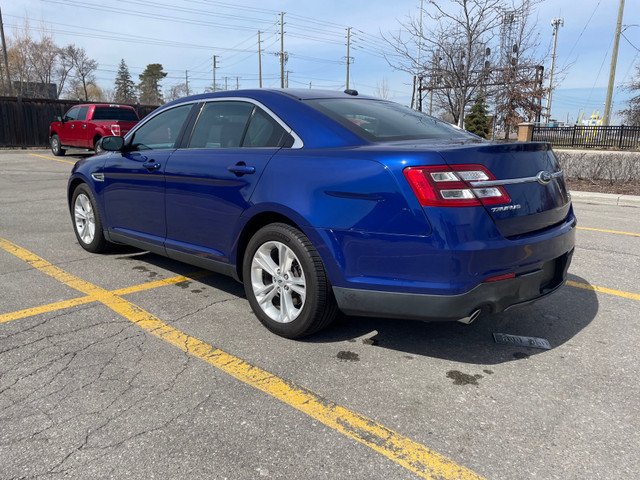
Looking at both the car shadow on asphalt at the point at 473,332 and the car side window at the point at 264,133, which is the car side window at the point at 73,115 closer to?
the car side window at the point at 264,133

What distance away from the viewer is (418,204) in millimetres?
2623

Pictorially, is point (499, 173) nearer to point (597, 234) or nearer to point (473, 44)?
point (597, 234)

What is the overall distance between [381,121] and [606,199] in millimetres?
8540

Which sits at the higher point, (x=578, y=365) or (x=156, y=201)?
(x=156, y=201)

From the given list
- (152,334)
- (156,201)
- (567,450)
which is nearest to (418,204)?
(567,450)

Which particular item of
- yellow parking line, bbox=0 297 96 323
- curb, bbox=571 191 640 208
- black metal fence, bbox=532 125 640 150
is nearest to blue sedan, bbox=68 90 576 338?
yellow parking line, bbox=0 297 96 323

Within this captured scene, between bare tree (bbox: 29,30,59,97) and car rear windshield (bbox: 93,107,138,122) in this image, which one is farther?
bare tree (bbox: 29,30,59,97)

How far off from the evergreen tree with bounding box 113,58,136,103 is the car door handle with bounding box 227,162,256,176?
89477 mm

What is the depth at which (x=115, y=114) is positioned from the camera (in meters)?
16.6

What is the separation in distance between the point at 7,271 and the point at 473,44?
13324 millimetres

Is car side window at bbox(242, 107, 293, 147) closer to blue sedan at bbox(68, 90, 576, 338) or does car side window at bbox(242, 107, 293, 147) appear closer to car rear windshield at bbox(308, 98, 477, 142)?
blue sedan at bbox(68, 90, 576, 338)

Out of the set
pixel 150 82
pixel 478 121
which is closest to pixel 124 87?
pixel 150 82

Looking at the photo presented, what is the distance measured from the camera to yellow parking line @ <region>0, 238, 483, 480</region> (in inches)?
83.6

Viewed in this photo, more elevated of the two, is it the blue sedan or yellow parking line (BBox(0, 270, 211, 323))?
the blue sedan
